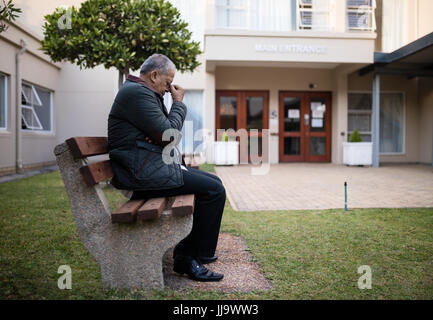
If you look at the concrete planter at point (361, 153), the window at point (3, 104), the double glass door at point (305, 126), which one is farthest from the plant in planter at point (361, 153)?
the window at point (3, 104)

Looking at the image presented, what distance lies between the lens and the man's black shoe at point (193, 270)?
2887mm

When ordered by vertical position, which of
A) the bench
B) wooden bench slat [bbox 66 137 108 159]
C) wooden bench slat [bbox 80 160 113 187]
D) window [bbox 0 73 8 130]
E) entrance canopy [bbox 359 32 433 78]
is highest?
entrance canopy [bbox 359 32 433 78]

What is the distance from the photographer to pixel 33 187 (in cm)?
796

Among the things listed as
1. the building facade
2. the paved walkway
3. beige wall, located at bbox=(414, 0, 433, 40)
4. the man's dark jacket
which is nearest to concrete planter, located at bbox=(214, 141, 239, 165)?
the building facade

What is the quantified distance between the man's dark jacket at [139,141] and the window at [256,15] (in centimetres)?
1094

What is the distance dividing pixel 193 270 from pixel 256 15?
458 inches

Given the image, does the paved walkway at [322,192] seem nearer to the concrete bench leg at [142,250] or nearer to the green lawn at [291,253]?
the green lawn at [291,253]

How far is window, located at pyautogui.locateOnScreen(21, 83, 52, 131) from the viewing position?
465 inches

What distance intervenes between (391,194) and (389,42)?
8483 mm

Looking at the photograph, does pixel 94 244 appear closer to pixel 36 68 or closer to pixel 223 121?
pixel 36 68

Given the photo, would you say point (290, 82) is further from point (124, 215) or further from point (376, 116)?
point (124, 215)

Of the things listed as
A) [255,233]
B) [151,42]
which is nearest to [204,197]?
[255,233]

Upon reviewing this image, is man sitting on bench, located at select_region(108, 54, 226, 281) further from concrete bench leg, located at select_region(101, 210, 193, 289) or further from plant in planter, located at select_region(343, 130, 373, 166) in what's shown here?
plant in planter, located at select_region(343, 130, 373, 166)

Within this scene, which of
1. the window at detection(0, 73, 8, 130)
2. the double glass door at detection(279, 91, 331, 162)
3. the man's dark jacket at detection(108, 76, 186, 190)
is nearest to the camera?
the man's dark jacket at detection(108, 76, 186, 190)
